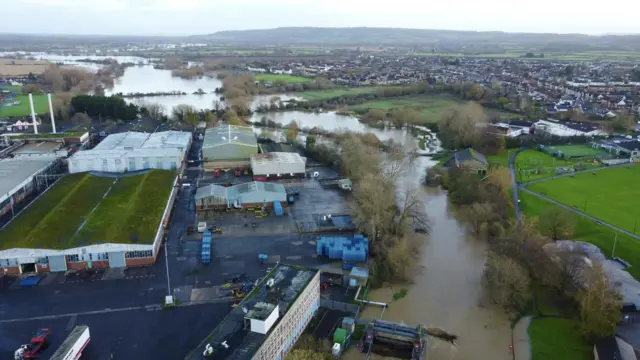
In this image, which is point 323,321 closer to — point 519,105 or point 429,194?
point 429,194

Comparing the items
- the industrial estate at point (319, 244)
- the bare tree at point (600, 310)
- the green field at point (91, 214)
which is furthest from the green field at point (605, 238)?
the green field at point (91, 214)

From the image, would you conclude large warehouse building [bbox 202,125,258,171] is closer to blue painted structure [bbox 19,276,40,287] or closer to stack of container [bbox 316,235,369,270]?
stack of container [bbox 316,235,369,270]

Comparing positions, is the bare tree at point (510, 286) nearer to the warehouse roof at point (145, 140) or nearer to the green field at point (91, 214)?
the green field at point (91, 214)

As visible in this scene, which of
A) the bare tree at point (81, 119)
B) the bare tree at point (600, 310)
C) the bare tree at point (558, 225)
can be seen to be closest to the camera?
the bare tree at point (600, 310)

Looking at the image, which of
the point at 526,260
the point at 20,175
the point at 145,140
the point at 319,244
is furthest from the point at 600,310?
the point at 145,140

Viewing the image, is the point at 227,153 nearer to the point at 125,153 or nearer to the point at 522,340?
the point at 125,153
